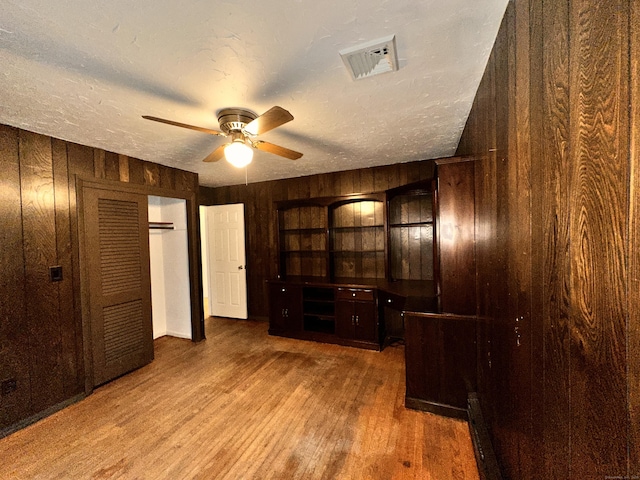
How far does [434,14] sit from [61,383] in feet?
12.5

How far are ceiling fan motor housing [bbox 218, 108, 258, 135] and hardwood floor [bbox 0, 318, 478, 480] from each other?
2.28 m

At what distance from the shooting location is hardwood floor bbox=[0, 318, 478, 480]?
162cm

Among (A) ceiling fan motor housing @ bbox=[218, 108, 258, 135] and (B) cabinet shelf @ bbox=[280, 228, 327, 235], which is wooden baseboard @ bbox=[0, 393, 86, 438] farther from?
(B) cabinet shelf @ bbox=[280, 228, 327, 235]

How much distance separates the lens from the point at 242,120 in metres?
1.86

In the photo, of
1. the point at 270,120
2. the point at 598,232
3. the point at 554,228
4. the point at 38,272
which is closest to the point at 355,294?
the point at 270,120

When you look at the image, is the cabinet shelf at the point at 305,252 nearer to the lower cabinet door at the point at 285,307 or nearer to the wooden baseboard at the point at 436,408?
the lower cabinet door at the point at 285,307

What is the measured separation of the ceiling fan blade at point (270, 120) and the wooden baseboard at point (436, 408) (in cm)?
238

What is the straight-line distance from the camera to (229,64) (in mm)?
1368

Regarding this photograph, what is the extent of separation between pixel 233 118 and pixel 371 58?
1.01 metres

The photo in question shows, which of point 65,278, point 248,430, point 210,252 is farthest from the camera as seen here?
point 210,252

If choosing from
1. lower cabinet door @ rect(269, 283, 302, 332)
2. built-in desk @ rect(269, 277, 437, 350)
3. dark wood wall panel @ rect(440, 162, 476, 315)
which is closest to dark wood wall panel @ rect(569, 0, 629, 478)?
dark wood wall panel @ rect(440, 162, 476, 315)

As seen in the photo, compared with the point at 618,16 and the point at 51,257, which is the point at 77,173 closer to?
the point at 51,257

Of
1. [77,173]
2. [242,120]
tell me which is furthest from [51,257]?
[242,120]

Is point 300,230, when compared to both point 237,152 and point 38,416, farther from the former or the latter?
point 38,416
